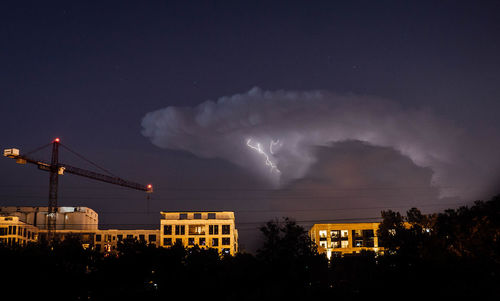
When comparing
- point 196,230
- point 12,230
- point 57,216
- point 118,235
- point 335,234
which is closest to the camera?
point 335,234

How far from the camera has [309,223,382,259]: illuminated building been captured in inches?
5487

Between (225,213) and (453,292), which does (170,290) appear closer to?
(453,292)

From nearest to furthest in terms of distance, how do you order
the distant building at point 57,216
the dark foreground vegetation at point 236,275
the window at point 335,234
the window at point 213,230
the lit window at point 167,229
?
the dark foreground vegetation at point 236,275 → the window at point 335,234 → the lit window at point 167,229 → the window at point 213,230 → the distant building at point 57,216

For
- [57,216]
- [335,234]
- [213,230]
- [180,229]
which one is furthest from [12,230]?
[335,234]

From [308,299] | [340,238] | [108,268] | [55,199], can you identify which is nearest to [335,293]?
[308,299]

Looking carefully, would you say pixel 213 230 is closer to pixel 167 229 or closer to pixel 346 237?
pixel 167 229

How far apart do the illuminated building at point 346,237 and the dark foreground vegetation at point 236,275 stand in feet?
233

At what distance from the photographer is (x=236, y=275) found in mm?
52719

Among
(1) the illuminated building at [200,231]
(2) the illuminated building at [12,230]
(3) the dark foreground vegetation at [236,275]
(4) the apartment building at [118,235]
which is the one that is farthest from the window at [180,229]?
(3) the dark foreground vegetation at [236,275]

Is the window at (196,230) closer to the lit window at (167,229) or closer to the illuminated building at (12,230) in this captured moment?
the lit window at (167,229)

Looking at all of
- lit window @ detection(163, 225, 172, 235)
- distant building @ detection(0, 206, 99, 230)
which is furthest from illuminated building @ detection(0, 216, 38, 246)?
lit window @ detection(163, 225, 172, 235)

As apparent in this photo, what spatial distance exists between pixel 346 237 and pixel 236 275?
9281 cm

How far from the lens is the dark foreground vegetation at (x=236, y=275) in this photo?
42.4 m

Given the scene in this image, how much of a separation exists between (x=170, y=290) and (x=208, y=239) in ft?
312
